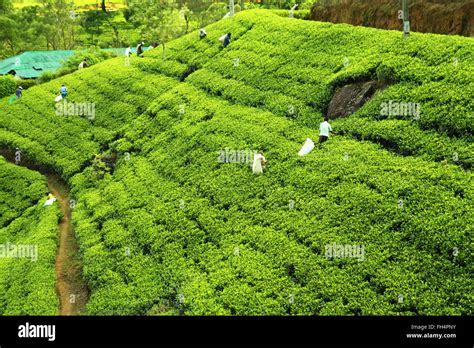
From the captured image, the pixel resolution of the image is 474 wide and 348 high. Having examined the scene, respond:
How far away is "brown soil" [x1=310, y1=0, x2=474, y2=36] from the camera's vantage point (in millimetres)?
24891

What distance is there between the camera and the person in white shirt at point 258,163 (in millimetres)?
21391

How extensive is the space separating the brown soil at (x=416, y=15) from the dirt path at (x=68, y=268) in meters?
22.3

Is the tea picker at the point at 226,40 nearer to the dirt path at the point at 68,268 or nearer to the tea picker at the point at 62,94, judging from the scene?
the tea picker at the point at 62,94

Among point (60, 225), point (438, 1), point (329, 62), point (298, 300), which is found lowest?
point (60, 225)

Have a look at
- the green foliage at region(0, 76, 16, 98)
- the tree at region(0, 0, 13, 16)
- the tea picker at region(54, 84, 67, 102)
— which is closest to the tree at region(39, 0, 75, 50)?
the tree at region(0, 0, 13, 16)

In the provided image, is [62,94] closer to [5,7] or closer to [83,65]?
[83,65]

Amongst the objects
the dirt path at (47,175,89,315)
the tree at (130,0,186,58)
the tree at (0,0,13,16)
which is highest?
→ the tree at (0,0,13,16)

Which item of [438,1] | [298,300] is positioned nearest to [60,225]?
[298,300]

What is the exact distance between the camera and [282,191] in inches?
776

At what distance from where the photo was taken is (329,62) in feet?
88.9

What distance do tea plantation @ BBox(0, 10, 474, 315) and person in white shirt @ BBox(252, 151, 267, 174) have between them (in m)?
0.37

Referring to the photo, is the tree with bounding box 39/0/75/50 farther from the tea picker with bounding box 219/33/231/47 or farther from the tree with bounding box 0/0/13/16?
the tea picker with bounding box 219/33/231/47

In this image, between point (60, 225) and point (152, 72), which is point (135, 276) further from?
point (152, 72)
